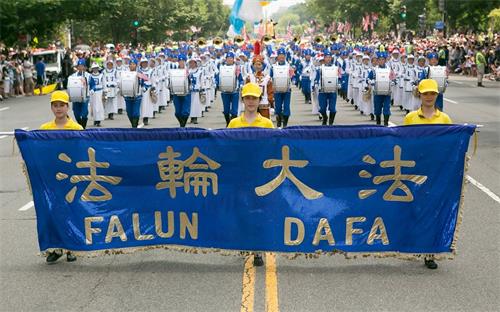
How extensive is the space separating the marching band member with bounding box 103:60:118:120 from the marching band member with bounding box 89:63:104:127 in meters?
0.58

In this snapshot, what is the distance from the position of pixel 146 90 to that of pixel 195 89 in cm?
145

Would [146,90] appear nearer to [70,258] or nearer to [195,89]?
[195,89]

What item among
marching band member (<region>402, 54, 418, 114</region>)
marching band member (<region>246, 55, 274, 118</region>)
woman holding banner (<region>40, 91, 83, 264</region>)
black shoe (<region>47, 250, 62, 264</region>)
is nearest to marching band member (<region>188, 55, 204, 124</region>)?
marching band member (<region>246, 55, 274, 118</region>)

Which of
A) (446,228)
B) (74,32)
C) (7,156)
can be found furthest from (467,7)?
(446,228)

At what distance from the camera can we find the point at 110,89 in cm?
2316

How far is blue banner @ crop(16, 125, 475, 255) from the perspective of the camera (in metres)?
7.36

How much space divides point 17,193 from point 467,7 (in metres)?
51.2

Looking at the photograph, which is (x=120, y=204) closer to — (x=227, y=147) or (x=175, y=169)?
(x=175, y=169)

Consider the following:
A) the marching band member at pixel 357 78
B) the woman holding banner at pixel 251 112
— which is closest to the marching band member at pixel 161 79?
the marching band member at pixel 357 78

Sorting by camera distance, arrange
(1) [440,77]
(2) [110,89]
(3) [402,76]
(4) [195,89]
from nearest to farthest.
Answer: (1) [440,77] → (4) [195,89] → (2) [110,89] → (3) [402,76]

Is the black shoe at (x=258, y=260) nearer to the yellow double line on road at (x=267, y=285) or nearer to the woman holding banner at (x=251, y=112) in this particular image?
the yellow double line on road at (x=267, y=285)

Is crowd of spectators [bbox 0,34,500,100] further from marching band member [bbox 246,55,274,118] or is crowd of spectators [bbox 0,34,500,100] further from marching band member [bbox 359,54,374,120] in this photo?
marching band member [bbox 246,55,274,118]

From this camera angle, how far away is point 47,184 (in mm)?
7625

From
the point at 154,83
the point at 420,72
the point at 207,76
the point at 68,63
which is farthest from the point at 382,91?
the point at 68,63
